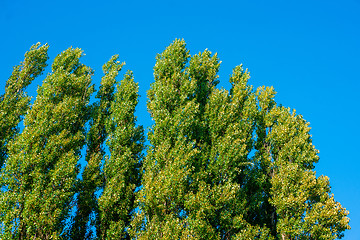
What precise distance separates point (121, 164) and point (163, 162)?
9.70 feet

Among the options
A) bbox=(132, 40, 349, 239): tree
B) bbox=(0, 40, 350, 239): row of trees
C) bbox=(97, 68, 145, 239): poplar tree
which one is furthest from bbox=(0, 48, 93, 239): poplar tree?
bbox=(132, 40, 349, 239): tree

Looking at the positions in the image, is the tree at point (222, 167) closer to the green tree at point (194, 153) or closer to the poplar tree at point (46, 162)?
the green tree at point (194, 153)

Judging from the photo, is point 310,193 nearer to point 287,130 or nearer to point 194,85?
point 287,130


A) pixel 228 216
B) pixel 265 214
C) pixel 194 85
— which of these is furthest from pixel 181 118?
pixel 265 214

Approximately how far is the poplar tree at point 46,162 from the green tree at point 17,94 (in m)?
2.77

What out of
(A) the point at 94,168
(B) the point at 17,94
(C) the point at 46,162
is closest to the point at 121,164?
(A) the point at 94,168

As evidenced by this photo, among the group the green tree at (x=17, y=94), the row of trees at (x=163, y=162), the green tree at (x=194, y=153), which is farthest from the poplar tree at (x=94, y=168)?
the green tree at (x=17, y=94)

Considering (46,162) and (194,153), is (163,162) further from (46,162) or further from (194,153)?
(46,162)

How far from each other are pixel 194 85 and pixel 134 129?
214 inches

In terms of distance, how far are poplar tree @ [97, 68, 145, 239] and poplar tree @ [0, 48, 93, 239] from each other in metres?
2.09

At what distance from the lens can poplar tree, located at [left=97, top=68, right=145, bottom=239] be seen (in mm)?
17469

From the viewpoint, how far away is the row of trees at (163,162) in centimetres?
1628

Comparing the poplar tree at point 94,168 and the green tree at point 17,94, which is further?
the green tree at point 17,94

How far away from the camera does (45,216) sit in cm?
1552
